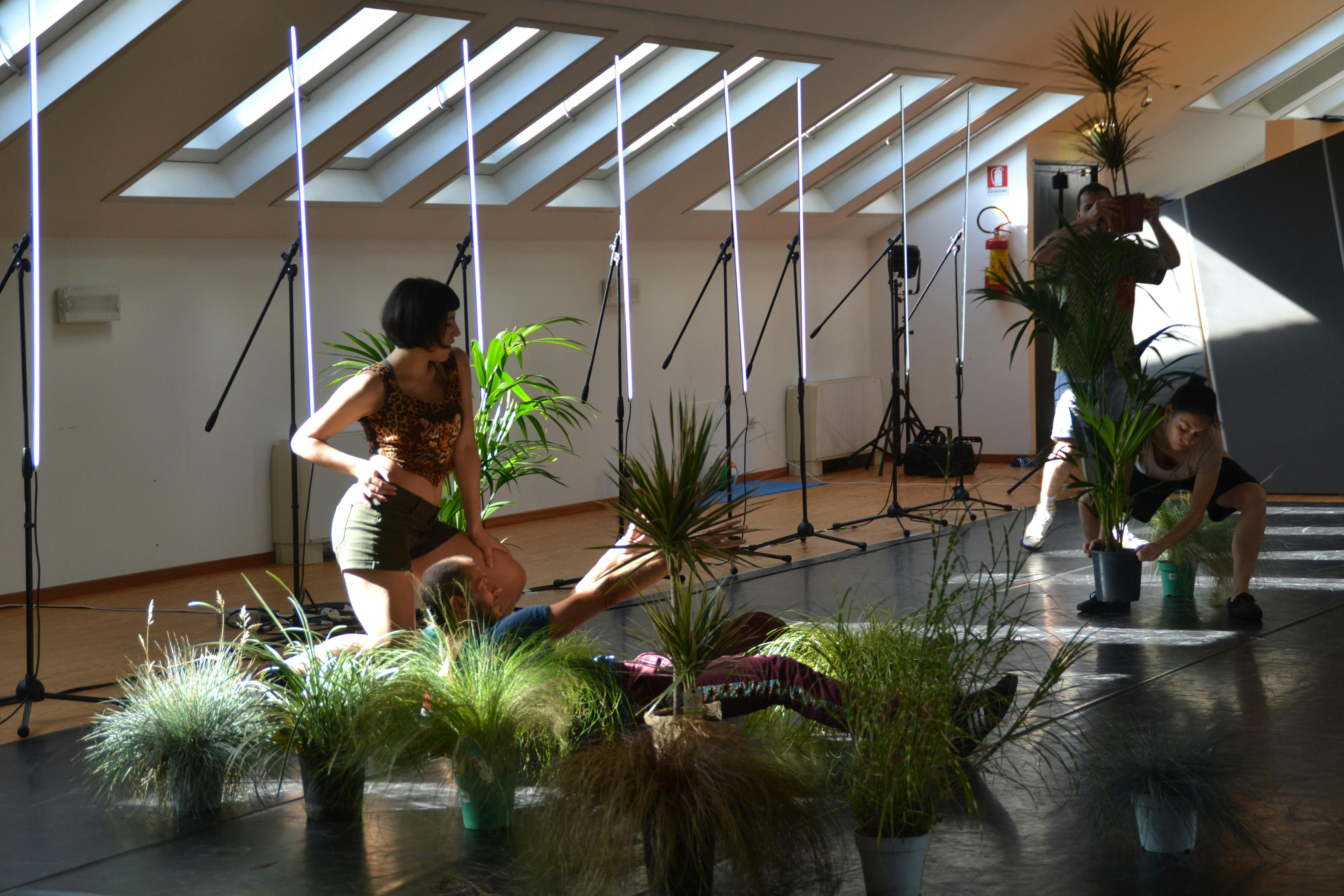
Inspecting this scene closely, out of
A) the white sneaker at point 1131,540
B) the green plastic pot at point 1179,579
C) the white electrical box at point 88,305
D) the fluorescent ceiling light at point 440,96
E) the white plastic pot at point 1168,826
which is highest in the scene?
the fluorescent ceiling light at point 440,96

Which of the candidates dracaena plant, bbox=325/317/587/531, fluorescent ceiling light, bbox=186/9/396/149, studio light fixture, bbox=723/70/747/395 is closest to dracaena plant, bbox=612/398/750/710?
dracaena plant, bbox=325/317/587/531

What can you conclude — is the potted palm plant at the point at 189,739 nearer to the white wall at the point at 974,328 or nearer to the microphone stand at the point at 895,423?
the microphone stand at the point at 895,423

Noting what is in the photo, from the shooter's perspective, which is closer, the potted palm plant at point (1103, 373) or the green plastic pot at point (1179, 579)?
the potted palm plant at point (1103, 373)

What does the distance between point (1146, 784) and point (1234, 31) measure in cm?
755

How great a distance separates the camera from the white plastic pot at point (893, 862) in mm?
2100

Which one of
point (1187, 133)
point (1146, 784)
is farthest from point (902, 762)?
point (1187, 133)

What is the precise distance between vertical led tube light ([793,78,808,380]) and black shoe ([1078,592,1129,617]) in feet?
5.03

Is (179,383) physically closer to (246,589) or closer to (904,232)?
(246,589)

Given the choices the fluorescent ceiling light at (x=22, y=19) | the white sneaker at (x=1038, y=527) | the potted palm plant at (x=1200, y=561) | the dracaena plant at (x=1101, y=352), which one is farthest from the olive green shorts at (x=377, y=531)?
the white sneaker at (x=1038, y=527)

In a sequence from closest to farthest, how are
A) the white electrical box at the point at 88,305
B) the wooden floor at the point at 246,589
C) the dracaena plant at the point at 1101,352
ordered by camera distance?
the wooden floor at the point at 246,589
the dracaena plant at the point at 1101,352
the white electrical box at the point at 88,305

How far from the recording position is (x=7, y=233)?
16.8ft

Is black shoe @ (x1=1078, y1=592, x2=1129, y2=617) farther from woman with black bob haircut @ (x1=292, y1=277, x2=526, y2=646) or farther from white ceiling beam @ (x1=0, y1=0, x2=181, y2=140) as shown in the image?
white ceiling beam @ (x1=0, y1=0, x2=181, y2=140)

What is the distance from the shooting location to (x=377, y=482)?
3.20 meters

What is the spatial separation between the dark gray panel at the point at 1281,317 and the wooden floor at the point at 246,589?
35 cm
